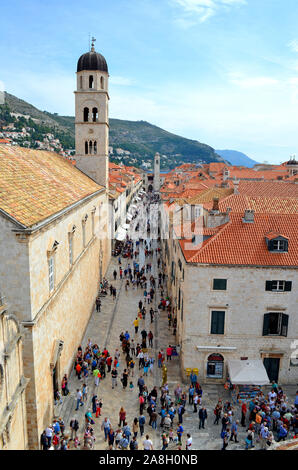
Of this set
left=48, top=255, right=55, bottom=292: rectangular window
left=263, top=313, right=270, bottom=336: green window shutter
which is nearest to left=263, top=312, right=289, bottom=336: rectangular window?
left=263, top=313, right=270, bottom=336: green window shutter

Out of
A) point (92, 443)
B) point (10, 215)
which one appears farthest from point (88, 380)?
point (10, 215)

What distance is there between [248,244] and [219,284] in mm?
3145

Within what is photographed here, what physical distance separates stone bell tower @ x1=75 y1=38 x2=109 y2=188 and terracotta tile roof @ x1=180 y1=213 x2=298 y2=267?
21.4 meters

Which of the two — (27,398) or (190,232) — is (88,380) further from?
(190,232)

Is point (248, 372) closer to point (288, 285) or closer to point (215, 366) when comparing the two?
point (215, 366)

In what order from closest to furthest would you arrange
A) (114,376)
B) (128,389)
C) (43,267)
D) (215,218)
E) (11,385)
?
1. (11,385)
2. (43,267)
3. (114,376)
4. (128,389)
5. (215,218)

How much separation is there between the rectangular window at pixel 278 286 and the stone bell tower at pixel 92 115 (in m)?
25.5

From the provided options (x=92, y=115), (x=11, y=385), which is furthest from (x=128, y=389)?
(x=92, y=115)

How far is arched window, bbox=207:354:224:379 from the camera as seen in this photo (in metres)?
21.9

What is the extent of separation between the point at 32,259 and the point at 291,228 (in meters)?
16.4

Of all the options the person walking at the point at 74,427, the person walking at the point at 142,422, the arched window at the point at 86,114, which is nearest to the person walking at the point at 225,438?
the person walking at the point at 142,422

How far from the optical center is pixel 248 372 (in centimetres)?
2061

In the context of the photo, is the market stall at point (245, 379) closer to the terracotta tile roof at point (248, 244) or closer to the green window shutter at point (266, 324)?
the green window shutter at point (266, 324)

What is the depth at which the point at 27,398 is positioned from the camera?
50.2 feet
